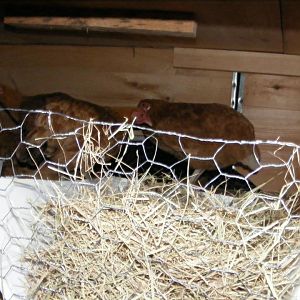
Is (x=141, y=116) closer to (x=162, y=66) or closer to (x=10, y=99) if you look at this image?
(x=162, y=66)

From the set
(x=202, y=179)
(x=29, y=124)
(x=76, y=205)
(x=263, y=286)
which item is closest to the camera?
(x=263, y=286)

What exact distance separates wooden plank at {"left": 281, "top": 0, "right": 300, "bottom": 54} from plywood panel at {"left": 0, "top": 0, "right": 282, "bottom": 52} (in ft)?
0.05

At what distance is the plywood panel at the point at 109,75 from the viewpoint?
6.01 ft

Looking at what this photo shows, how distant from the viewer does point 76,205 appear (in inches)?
41.4

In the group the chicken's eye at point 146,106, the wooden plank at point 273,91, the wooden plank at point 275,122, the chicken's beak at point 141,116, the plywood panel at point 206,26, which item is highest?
the plywood panel at point 206,26

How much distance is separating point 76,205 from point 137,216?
0.36 ft

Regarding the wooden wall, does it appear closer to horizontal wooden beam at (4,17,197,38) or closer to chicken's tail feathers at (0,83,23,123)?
chicken's tail feathers at (0,83,23,123)

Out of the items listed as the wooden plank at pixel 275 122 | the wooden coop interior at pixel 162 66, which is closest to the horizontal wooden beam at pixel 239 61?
the wooden coop interior at pixel 162 66

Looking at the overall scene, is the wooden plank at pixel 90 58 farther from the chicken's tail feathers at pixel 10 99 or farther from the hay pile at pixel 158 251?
the hay pile at pixel 158 251

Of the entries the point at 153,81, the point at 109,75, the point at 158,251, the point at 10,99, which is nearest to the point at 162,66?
the point at 153,81

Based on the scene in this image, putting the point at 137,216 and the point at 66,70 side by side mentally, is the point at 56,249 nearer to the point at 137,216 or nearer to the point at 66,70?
the point at 137,216

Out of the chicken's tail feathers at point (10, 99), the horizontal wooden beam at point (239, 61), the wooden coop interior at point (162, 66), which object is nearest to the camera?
the wooden coop interior at point (162, 66)

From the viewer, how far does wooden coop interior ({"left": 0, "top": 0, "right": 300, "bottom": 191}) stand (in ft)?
5.20

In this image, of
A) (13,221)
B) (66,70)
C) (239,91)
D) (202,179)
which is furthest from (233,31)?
(13,221)
